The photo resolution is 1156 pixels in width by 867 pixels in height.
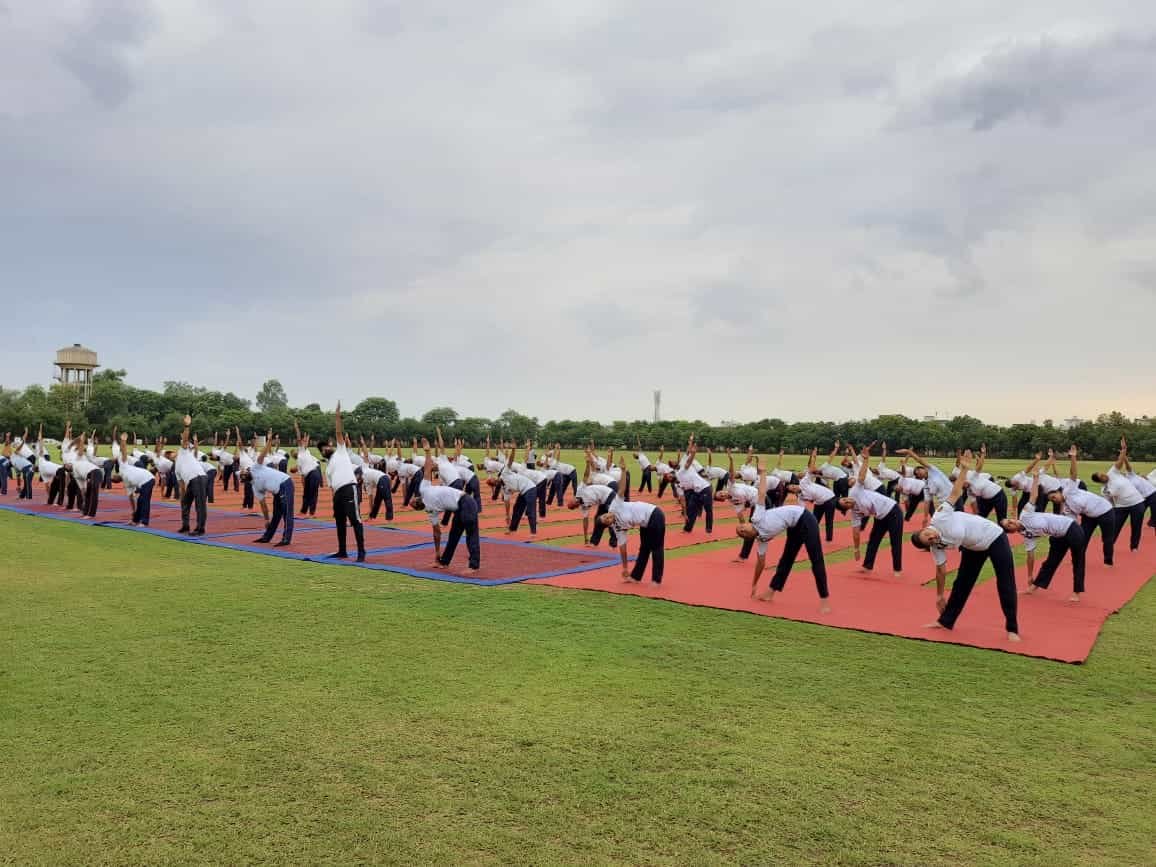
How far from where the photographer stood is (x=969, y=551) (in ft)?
28.1

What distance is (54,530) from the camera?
1589cm

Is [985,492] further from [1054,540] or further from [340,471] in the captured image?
[340,471]

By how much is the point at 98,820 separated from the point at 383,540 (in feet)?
37.4

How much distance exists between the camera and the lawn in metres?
4.04

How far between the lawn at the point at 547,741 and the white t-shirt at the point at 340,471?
11.1 ft

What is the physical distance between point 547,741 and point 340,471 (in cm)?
792

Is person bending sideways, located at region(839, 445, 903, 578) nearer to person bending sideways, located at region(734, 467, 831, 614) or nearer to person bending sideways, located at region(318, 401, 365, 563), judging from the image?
person bending sideways, located at region(734, 467, 831, 614)


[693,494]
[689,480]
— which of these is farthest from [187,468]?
[693,494]

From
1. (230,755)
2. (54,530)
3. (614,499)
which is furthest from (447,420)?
(230,755)

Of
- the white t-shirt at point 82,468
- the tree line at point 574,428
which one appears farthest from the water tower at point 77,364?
the white t-shirt at point 82,468

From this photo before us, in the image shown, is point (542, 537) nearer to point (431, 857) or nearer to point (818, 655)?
point (818, 655)

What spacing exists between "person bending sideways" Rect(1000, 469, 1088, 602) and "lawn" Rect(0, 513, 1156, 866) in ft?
5.25

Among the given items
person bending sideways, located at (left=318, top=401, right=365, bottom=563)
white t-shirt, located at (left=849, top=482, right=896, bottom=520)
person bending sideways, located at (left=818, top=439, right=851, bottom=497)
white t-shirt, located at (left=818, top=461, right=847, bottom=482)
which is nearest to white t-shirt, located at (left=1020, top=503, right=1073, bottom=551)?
white t-shirt, located at (left=849, top=482, right=896, bottom=520)

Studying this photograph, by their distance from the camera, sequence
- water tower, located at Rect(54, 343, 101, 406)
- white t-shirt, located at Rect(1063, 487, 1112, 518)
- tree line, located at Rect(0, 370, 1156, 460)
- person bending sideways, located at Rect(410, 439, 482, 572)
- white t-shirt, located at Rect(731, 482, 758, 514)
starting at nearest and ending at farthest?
person bending sideways, located at Rect(410, 439, 482, 572)
white t-shirt, located at Rect(1063, 487, 1112, 518)
white t-shirt, located at Rect(731, 482, 758, 514)
tree line, located at Rect(0, 370, 1156, 460)
water tower, located at Rect(54, 343, 101, 406)
